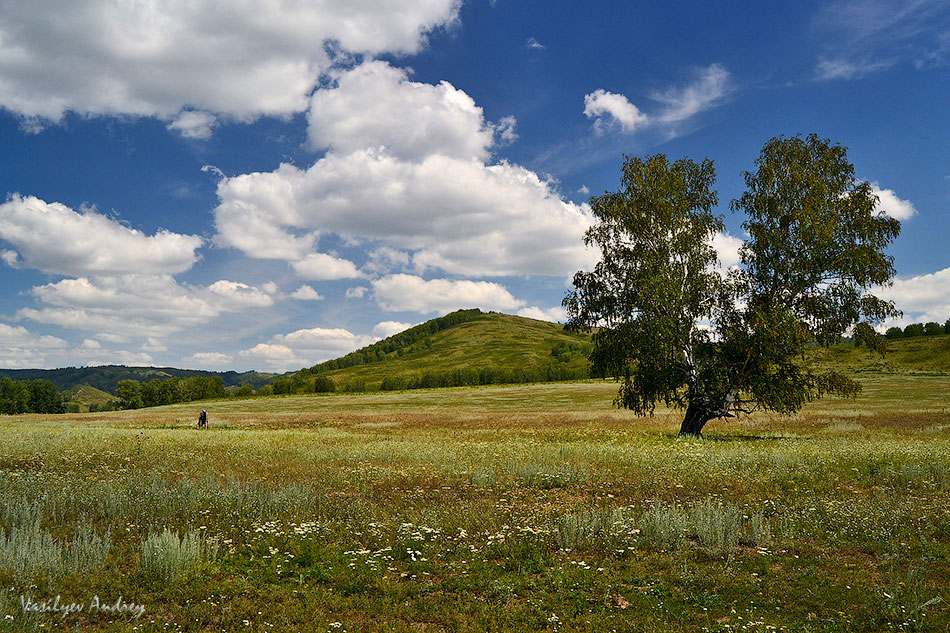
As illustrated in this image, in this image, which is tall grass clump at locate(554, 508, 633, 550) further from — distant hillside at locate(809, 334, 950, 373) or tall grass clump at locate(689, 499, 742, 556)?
distant hillside at locate(809, 334, 950, 373)

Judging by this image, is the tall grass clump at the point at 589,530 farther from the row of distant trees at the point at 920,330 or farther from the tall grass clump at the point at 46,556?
the row of distant trees at the point at 920,330

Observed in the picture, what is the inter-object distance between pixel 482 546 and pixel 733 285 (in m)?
26.8

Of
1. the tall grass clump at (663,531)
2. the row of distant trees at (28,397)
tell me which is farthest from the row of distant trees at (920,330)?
the row of distant trees at (28,397)

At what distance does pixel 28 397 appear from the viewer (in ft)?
512

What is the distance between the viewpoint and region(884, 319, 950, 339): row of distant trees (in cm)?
17738

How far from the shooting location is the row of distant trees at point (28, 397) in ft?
502

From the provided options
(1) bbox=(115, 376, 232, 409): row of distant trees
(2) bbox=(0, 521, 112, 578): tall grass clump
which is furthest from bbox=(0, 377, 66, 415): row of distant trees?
(2) bbox=(0, 521, 112, 578): tall grass clump

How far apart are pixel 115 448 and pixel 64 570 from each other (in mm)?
19519

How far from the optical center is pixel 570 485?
52.9ft

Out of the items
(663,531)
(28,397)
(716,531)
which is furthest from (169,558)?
(28,397)

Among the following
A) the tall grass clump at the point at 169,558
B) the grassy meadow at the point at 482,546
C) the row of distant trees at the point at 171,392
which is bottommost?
the row of distant trees at the point at 171,392

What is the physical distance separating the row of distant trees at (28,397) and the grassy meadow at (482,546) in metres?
179

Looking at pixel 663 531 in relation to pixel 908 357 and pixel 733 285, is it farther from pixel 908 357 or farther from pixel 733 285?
pixel 908 357

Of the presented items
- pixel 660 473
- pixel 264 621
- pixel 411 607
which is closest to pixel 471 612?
pixel 411 607
